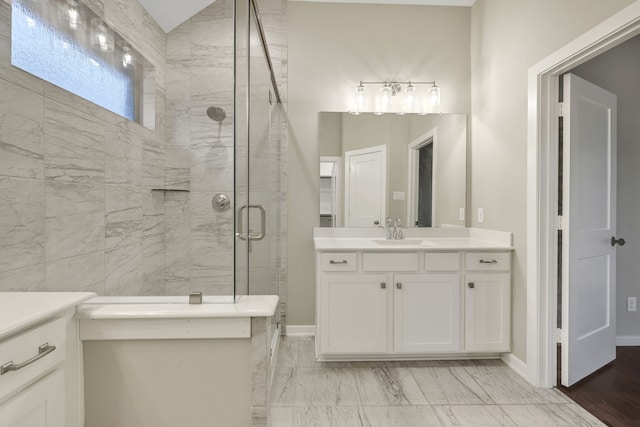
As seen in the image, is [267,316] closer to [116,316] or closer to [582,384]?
[116,316]

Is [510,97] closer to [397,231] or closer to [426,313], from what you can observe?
[397,231]

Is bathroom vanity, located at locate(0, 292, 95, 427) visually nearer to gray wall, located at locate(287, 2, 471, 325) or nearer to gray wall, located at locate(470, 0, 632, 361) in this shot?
gray wall, located at locate(287, 2, 471, 325)

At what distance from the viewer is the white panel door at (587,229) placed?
6.62 feet

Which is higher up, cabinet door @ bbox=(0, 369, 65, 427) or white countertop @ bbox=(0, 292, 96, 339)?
white countertop @ bbox=(0, 292, 96, 339)

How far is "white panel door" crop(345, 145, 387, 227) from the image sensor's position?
2.89m

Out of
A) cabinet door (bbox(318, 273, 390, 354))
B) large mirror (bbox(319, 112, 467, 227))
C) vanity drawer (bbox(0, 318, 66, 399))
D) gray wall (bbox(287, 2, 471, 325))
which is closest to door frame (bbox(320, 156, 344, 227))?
large mirror (bbox(319, 112, 467, 227))

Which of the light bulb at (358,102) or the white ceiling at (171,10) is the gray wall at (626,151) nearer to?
the light bulb at (358,102)

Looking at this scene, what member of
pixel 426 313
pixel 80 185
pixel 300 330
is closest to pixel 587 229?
pixel 426 313

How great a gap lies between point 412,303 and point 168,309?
65.0 inches

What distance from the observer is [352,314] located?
2.29m

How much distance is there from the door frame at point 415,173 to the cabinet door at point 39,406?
8.15ft

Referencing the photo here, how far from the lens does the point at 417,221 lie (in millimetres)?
2908

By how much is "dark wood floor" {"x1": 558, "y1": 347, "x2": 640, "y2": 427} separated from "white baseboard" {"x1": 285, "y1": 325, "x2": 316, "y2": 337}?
1.77 m

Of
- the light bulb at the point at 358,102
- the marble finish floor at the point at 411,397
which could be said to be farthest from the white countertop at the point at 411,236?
the light bulb at the point at 358,102
